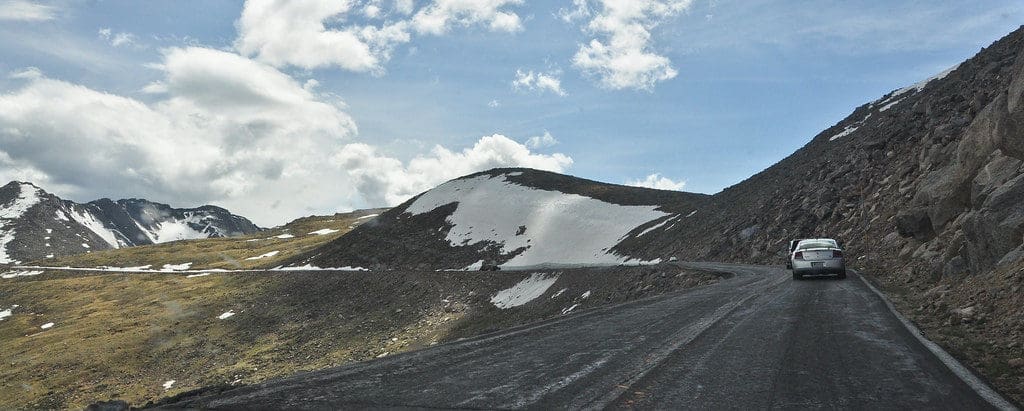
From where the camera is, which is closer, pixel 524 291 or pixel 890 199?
pixel 890 199

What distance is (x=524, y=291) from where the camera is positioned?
4419 centimetres

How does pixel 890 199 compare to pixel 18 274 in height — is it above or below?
below

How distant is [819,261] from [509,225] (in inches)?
2261

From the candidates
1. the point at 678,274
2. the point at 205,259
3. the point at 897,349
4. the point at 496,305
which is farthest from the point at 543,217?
the point at 205,259

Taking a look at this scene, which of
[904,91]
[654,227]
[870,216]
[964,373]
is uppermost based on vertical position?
[904,91]

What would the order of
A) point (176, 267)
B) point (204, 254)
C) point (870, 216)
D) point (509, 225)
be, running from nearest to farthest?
point (870, 216) < point (509, 225) < point (176, 267) < point (204, 254)

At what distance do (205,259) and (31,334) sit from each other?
5053cm

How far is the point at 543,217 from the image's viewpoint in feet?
248

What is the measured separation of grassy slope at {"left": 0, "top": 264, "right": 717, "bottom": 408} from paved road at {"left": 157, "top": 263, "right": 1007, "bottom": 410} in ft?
57.9

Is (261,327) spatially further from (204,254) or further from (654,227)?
(204,254)

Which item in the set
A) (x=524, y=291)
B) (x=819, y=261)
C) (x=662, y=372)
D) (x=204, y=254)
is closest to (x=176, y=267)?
(x=204, y=254)

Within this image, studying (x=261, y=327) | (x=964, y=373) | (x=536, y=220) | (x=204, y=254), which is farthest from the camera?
(x=204, y=254)

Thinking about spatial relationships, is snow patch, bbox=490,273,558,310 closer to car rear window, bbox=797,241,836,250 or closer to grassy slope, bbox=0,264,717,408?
grassy slope, bbox=0,264,717,408

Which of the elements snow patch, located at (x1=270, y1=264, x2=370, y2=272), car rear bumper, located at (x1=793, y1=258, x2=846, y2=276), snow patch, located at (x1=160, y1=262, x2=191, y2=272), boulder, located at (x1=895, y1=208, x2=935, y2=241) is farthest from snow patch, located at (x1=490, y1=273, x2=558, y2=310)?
→ snow patch, located at (x1=160, y1=262, x2=191, y2=272)
